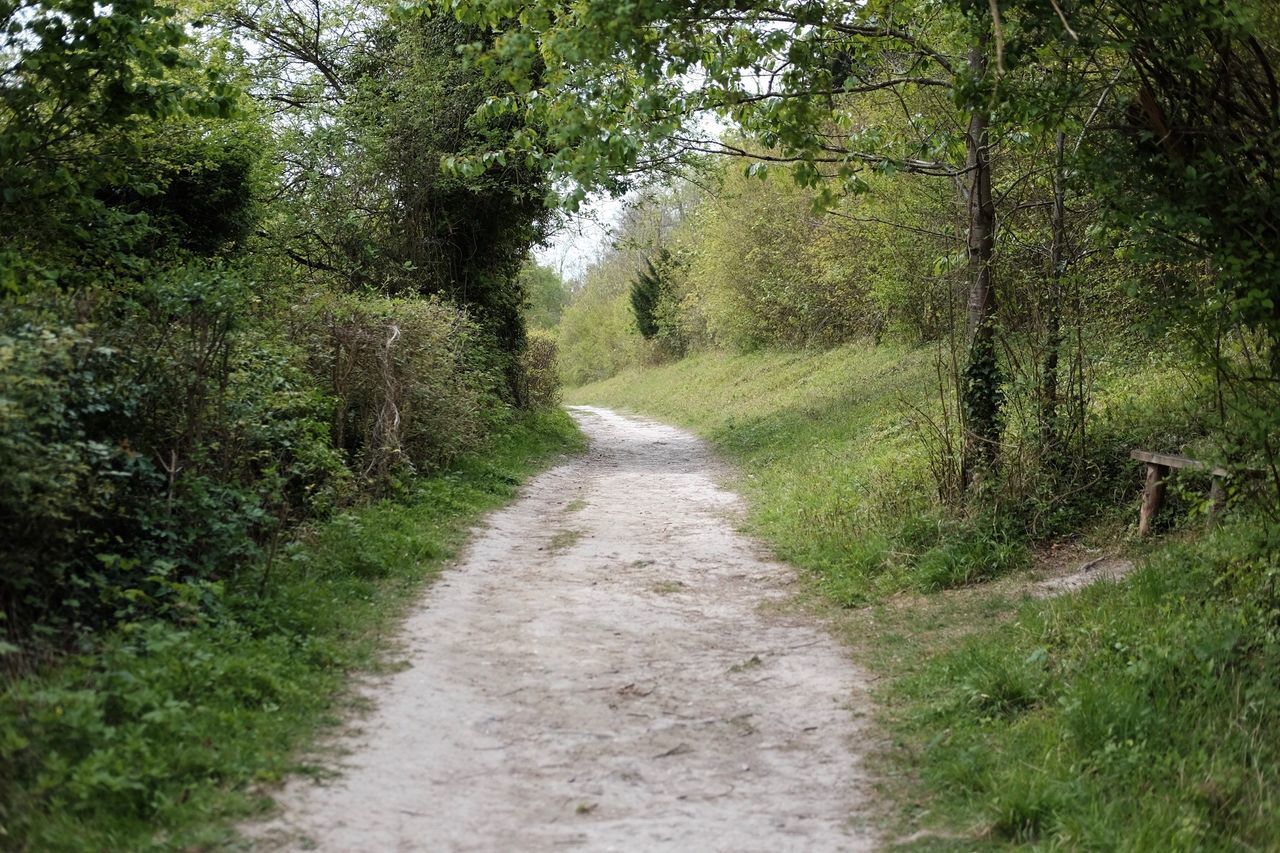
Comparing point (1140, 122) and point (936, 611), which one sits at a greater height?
point (1140, 122)

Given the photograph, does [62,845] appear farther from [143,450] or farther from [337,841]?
[143,450]

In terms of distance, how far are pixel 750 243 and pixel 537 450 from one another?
1643 cm

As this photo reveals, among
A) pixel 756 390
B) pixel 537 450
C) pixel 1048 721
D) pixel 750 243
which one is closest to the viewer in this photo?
pixel 1048 721

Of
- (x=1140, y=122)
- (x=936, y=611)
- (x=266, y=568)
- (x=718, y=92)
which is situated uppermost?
(x=718, y=92)

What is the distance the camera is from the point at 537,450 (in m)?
19.2

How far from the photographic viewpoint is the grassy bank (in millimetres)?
4719

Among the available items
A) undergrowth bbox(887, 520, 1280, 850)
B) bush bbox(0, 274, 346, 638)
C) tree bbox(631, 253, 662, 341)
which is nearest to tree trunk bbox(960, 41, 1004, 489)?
undergrowth bbox(887, 520, 1280, 850)

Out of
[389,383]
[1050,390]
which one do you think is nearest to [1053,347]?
[1050,390]

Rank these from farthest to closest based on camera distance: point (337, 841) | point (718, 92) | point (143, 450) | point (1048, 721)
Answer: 1. point (718, 92)
2. point (143, 450)
3. point (1048, 721)
4. point (337, 841)

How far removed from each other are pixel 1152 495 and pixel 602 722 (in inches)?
210

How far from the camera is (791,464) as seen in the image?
15992mm

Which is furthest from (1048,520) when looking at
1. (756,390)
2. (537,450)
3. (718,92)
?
(756,390)

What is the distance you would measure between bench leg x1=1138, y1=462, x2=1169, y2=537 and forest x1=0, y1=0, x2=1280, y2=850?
0.13 feet

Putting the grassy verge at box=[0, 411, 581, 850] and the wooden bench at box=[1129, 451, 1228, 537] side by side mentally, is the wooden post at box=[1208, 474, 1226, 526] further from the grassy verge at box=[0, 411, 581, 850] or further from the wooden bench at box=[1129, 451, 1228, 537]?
the grassy verge at box=[0, 411, 581, 850]
